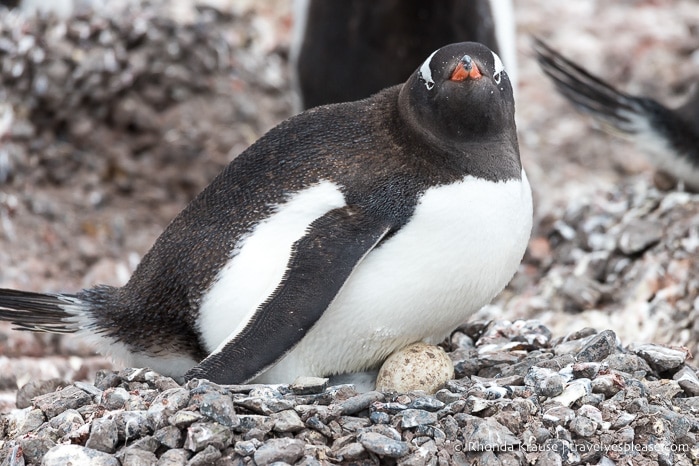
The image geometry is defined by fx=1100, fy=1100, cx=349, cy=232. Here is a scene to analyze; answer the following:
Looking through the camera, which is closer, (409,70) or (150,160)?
(409,70)

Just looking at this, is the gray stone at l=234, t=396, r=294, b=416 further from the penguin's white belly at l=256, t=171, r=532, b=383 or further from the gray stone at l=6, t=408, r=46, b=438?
the gray stone at l=6, t=408, r=46, b=438

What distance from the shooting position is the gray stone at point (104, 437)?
261 cm

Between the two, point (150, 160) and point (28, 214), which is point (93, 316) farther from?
point (150, 160)

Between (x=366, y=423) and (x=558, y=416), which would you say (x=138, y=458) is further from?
Answer: (x=558, y=416)

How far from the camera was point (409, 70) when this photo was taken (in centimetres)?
539

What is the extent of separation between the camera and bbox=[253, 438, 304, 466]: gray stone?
2502 millimetres

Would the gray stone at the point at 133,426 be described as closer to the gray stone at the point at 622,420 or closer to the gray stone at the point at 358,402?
the gray stone at the point at 358,402

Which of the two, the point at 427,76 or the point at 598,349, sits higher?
the point at 427,76

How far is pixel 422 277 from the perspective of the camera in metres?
2.93

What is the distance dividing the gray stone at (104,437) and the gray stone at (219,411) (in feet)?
0.74

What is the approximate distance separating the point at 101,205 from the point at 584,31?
3.67 metres

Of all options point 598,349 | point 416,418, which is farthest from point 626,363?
point 416,418

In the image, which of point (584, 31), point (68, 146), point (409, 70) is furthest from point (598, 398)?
point (584, 31)

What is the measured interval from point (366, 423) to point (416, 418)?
0.12 metres
